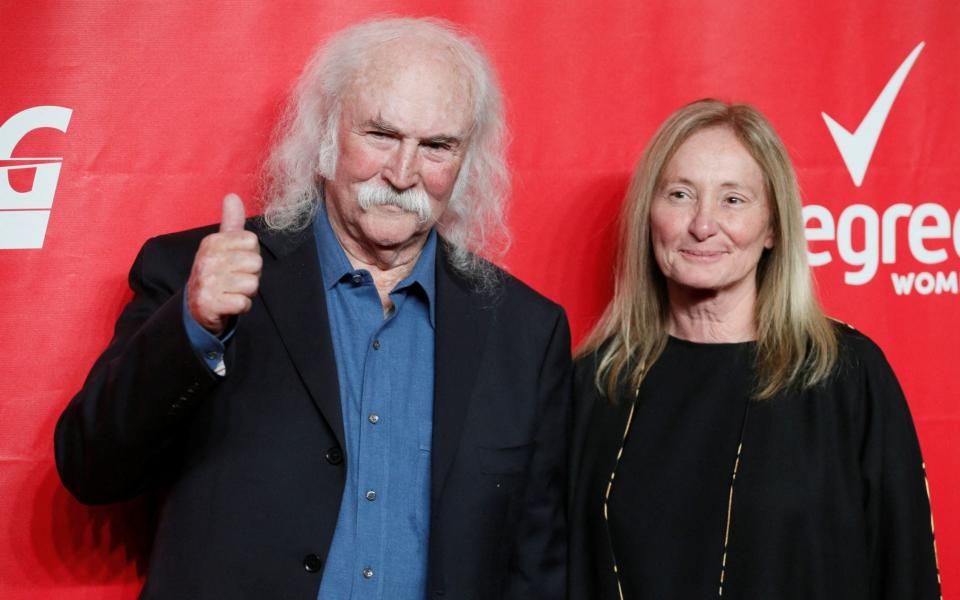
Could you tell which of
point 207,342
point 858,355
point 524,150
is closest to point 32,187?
point 207,342

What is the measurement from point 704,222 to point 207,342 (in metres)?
1.18

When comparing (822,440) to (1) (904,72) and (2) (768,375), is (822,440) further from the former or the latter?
(1) (904,72)

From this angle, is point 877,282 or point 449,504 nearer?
point 449,504

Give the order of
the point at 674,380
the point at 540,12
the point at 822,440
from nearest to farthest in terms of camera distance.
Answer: the point at 822,440, the point at 674,380, the point at 540,12

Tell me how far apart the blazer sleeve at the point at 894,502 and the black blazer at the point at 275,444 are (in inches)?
29.9

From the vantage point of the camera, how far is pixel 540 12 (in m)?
2.76

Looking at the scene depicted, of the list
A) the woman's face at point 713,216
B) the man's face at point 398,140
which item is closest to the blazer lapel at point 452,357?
the man's face at point 398,140

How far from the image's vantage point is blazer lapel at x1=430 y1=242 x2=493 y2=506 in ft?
6.72

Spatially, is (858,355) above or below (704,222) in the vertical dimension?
below

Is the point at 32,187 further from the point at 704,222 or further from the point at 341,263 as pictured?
the point at 704,222

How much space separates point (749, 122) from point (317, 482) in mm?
1308

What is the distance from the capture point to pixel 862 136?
9.39ft

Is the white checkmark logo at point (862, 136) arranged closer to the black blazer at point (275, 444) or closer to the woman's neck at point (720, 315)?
the woman's neck at point (720, 315)

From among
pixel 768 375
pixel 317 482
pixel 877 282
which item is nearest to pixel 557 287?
pixel 768 375
